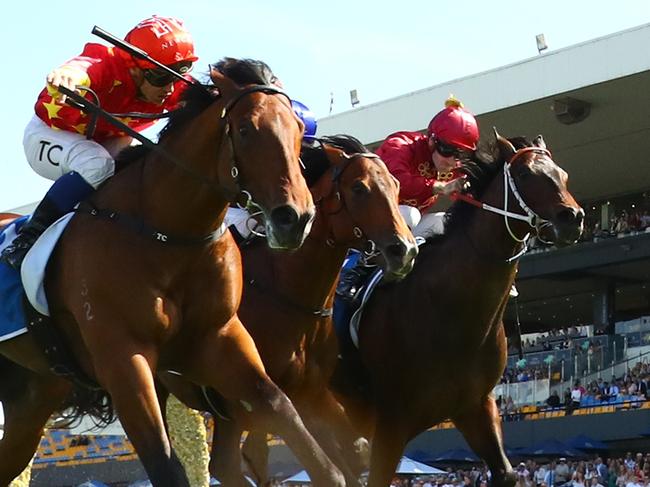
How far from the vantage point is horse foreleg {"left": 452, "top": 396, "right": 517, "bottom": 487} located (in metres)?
7.29

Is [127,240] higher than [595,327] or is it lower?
lower

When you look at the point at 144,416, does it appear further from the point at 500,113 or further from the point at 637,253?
the point at 637,253

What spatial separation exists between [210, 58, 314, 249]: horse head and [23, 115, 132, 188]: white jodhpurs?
832mm

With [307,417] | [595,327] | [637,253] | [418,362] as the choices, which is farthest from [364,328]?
[595,327]

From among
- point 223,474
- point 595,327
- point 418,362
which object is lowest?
point 223,474

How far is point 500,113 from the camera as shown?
24.0m

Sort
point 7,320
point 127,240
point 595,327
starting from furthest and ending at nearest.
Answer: point 595,327, point 7,320, point 127,240

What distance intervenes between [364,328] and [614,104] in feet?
56.0

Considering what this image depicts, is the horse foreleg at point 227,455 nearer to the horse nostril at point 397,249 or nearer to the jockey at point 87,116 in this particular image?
the horse nostril at point 397,249

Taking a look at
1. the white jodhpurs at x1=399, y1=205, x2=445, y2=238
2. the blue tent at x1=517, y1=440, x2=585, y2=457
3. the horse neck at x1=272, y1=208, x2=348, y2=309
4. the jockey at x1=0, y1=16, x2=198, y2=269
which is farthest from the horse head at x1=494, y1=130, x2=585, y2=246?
the blue tent at x1=517, y1=440, x2=585, y2=457

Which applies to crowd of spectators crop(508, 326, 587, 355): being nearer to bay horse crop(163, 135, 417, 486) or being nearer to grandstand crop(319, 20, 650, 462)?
grandstand crop(319, 20, 650, 462)

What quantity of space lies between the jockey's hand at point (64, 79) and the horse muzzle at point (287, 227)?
1495 millimetres

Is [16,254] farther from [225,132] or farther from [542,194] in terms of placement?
[542,194]

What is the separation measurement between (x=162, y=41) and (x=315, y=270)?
1598 millimetres
